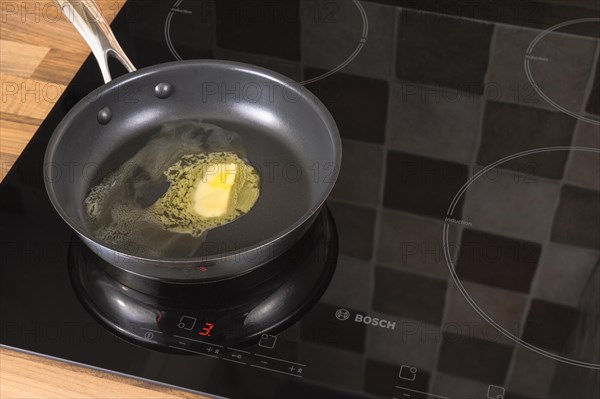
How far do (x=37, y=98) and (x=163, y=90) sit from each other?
0.17 m

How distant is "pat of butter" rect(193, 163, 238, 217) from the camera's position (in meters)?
0.82

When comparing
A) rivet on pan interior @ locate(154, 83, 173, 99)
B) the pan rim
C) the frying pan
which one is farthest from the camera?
rivet on pan interior @ locate(154, 83, 173, 99)

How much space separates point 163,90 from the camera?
0.92 metres

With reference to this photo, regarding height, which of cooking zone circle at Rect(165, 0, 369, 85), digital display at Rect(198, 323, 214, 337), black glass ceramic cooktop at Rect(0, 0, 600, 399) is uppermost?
cooking zone circle at Rect(165, 0, 369, 85)

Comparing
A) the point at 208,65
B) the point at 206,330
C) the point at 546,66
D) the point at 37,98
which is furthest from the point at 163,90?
the point at 546,66

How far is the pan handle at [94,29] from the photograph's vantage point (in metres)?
0.89

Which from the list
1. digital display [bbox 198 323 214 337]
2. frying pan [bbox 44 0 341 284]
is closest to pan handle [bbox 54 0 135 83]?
frying pan [bbox 44 0 341 284]

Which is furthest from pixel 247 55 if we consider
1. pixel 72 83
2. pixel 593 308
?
pixel 593 308

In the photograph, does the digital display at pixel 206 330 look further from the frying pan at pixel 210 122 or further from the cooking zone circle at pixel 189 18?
the cooking zone circle at pixel 189 18

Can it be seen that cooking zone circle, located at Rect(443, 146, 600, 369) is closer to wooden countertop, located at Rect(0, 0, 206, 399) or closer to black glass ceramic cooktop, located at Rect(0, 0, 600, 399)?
black glass ceramic cooktop, located at Rect(0, 0, 600, 399)

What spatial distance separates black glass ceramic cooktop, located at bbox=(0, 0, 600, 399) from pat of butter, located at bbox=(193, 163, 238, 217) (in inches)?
3.8

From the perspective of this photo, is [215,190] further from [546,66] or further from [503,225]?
[546,66]

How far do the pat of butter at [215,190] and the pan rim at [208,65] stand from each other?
94mm

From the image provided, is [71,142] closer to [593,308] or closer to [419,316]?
[419,316]
